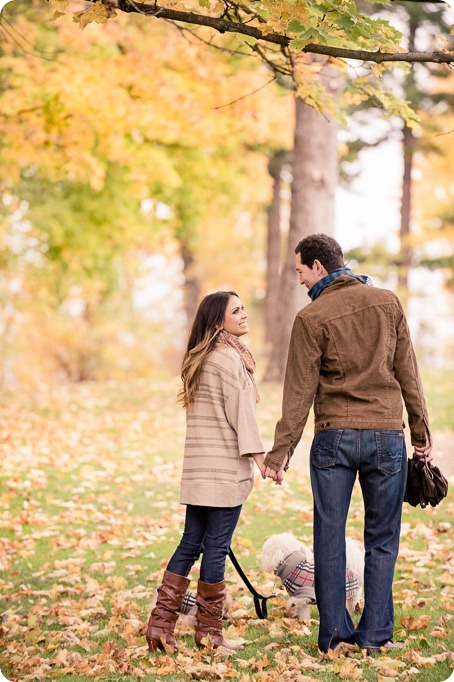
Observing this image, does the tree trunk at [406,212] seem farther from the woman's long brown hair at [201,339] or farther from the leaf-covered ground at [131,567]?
the woman's long brown hair at [201,339]

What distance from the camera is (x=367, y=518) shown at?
4.00 m

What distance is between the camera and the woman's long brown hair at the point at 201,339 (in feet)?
13.7

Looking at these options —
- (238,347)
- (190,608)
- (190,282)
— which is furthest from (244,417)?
(190,282)

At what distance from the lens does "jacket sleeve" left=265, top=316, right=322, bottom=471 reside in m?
3.85

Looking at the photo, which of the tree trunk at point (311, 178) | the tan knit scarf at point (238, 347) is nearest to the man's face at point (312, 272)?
the tan knit scarf at point (238, 347)

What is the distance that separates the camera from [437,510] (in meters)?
7.12

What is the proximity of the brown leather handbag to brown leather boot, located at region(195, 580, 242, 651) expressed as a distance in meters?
1.12

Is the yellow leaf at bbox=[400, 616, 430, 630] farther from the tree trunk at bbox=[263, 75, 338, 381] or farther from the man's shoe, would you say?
the tree trunk at bbox=[263, 75, 338, 381]

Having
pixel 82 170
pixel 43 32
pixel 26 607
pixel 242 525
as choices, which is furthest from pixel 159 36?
pixel 26 607

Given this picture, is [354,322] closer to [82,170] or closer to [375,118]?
[82,170]

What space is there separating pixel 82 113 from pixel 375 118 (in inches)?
393

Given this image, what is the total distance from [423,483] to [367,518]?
34cm

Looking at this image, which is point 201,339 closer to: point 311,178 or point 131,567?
point 131,567

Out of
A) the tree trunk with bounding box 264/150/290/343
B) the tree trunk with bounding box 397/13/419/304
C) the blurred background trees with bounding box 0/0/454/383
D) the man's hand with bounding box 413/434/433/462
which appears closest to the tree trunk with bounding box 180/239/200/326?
the blurred background trees with bounding box 0/0/454/383
